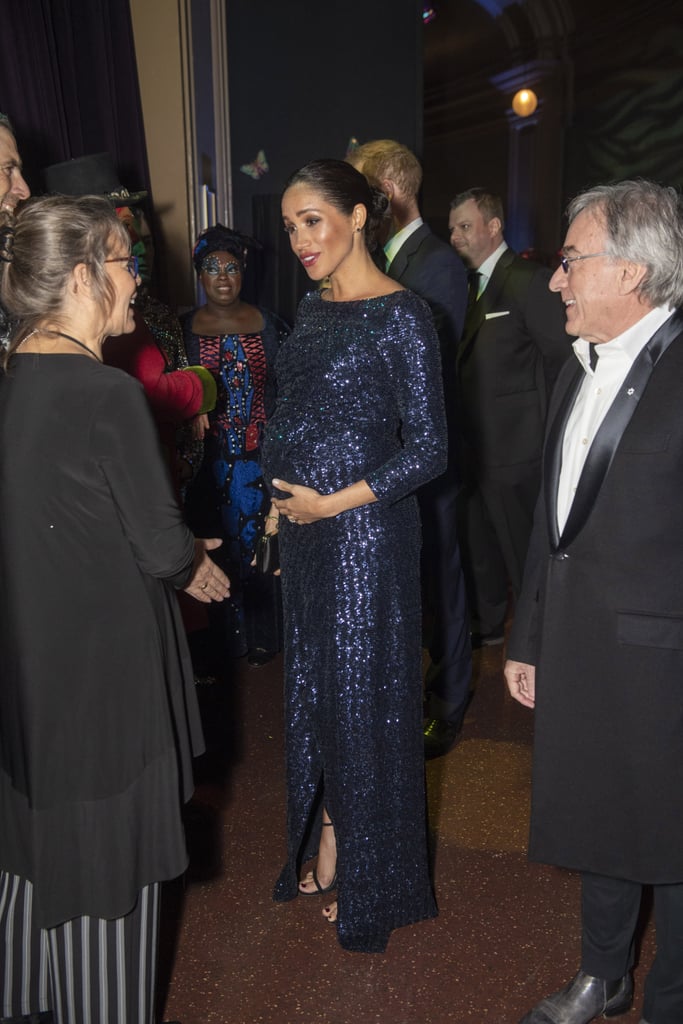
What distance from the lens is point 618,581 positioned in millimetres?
1576

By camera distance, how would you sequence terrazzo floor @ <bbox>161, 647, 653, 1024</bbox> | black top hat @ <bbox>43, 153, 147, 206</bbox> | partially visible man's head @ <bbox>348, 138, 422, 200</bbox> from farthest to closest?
partially visible man's head @ <bbox>348, 138, 422, 200</bbox>, black top hat @ <bbox>43, 153, 147, 206</bbox>, terrazzo floor @ <bbox>161, 647, 653, 1024</bbox>

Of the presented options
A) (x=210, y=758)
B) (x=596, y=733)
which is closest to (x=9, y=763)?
(x=596, y=733)

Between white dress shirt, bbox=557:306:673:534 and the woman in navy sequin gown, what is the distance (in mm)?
320

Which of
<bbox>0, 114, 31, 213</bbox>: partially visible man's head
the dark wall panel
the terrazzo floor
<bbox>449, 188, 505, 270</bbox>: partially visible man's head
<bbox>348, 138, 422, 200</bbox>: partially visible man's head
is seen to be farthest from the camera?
the dark wall panel

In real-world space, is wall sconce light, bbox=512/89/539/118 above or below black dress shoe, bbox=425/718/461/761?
above

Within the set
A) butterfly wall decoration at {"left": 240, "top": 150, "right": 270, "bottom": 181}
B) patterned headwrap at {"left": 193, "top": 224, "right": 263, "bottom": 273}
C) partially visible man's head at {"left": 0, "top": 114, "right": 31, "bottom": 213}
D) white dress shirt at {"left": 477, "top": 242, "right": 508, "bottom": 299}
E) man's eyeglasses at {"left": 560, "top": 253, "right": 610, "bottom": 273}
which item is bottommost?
white dress shirt at {"left": 477, "top": 242, "right": 508, "bottom": 299}

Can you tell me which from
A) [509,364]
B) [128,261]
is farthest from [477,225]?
[128,261]

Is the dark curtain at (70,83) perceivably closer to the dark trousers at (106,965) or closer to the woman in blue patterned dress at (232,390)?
the woman in blue patterned dress at (232,390)

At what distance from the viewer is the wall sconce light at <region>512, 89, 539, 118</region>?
33.1 ft

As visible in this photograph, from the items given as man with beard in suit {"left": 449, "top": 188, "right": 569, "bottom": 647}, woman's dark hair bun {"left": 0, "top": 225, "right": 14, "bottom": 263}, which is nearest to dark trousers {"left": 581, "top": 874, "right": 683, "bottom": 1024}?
woman's dark hair bun {"left": 0, "top": 225, "right": 14, "bottom": 263}

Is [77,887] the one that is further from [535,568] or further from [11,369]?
[535,568]

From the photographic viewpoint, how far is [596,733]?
1.65 meters

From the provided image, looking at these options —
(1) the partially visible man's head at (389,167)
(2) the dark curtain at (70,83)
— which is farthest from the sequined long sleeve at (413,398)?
(2) the dark curtain at (70,83)

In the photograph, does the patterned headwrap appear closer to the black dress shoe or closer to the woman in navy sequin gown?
the woman in navy sequin gown
